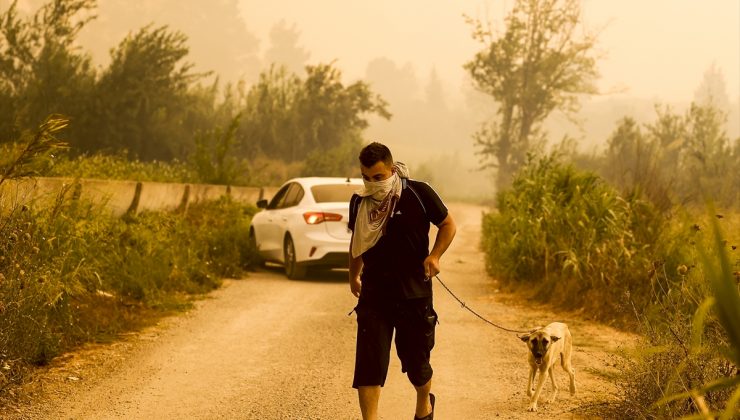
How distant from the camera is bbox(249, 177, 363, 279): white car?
46.7ft

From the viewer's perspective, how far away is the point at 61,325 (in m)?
8.46

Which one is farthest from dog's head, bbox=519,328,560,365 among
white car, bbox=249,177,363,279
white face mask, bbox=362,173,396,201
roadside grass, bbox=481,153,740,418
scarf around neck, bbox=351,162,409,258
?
white car, bbox=249,177,363,279

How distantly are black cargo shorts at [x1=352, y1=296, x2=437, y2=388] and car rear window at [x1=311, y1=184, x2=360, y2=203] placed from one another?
9.35 m

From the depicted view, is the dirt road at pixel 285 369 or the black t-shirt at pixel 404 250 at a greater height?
the black t-shirt at pixel 404 250

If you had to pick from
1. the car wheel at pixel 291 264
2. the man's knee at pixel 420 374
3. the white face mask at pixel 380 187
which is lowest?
the car wheel at pixel 291 264

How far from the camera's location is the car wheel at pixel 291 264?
1465 cm

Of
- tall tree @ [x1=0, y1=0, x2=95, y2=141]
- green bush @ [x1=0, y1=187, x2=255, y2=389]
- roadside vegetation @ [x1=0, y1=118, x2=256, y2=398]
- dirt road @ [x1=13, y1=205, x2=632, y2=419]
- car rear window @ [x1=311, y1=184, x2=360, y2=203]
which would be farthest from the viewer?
tall tree @ [x1=0, y1=0, x2=95, y2=141]

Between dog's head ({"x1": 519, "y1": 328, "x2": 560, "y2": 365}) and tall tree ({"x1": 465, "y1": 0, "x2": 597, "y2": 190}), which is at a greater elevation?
tall tree ({"x1": 465, "y1": 0, "x2": 597, "y2": 190})

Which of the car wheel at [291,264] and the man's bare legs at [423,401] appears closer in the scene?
the man's bare legs at [423,401]

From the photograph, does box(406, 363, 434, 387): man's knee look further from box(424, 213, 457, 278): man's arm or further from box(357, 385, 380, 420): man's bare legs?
box(424, 213, 457, 278): man's arm

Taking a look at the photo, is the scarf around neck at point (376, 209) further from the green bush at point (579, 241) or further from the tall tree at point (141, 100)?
the tall tree at point (141, 100)

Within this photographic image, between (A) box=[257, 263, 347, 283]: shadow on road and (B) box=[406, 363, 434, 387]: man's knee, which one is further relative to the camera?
(A) box=[257, 263, 347, 283]: shadow on road

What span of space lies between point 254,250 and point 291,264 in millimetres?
1671

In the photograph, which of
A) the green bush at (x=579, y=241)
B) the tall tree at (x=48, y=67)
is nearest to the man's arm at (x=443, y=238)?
the green bush at (x=579, y=241)
